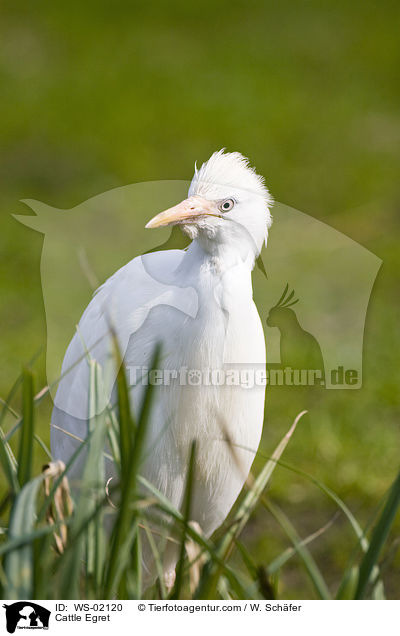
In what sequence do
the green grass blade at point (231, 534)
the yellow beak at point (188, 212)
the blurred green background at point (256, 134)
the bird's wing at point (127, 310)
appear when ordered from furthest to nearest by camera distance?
1. the blurred green background at point (256, 134)
2. the bird's wing at point (127, 310)
3. the yellow beak at point (188, 212)
4. the green grass blade at point (231, 534)

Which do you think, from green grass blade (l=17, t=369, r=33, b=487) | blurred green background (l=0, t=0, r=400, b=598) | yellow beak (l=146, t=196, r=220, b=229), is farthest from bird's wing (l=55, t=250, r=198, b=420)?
blurred green background (l=0, t=0, r=400, b=598)

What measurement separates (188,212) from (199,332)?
20 centimetres

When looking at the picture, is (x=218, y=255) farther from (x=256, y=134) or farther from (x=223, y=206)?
(x=256, y=134)

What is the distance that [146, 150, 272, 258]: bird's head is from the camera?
96 centimetres

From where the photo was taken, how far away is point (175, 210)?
949 millimetres

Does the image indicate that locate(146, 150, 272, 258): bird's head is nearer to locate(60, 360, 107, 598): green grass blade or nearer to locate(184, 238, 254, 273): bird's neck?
locate(184, 238, 254, 273): bird's neck

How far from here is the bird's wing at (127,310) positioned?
3.52 ft

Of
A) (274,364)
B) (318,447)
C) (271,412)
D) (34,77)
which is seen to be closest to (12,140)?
(34,77)
